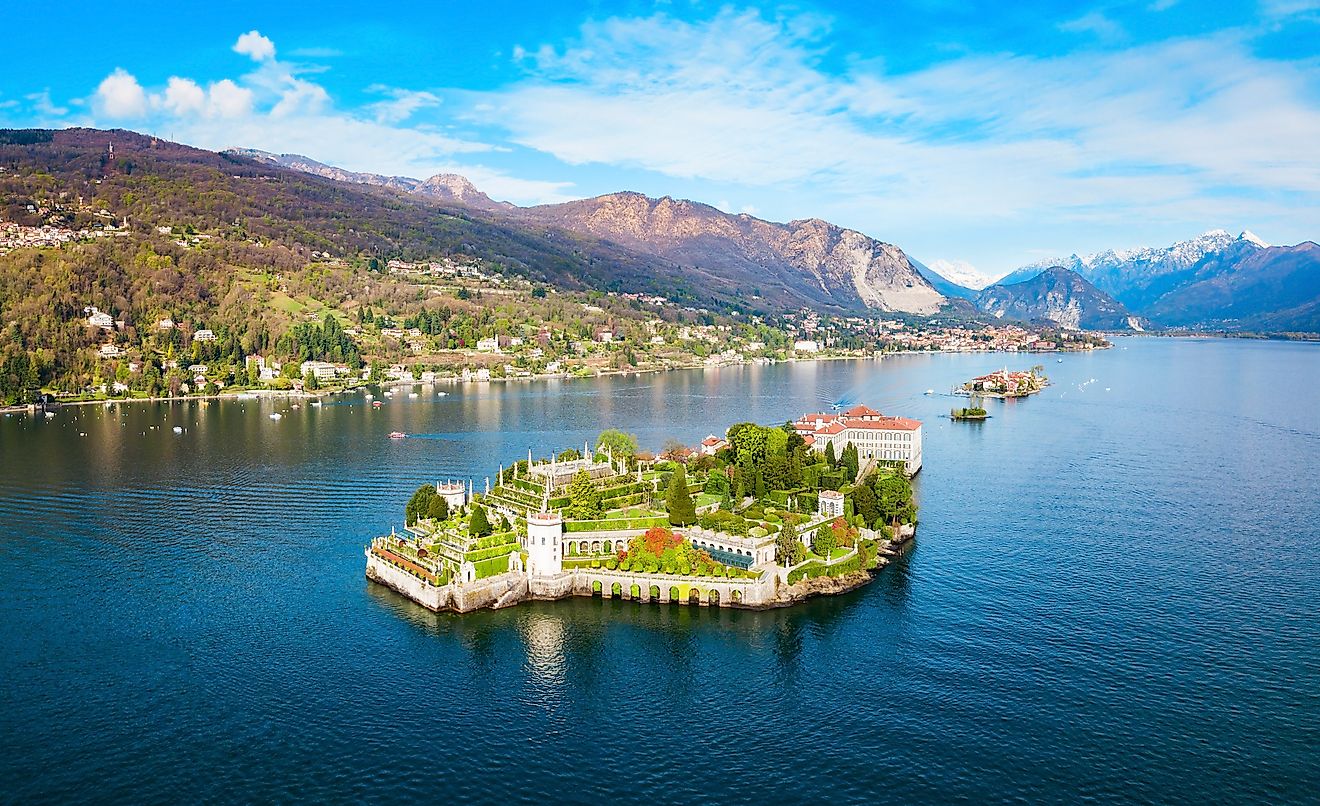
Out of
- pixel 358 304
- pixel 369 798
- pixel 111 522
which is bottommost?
pixel 369 798

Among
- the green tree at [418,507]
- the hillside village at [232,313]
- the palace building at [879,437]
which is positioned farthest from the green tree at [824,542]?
the hillside village at [232,313]

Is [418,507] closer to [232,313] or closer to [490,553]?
[490,553]

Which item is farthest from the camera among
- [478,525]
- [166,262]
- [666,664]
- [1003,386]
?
[166,262]

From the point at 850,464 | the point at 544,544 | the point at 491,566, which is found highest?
the point at 850,464

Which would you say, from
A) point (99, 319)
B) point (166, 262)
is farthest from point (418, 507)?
point (166, 262)

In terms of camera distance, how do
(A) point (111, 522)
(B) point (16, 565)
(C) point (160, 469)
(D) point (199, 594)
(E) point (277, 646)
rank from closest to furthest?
(E) point (277, 646) → (D) point (199, 594) → (B) point (16, 565) → (A) point (111, 522) → (C) point (160, 469)

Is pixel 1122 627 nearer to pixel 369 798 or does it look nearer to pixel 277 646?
pixel 369 798

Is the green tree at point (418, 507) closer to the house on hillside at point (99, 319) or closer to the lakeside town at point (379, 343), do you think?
the lakeside town at point (379, 343)

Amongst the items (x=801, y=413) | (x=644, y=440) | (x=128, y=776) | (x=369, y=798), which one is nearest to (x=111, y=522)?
(x=128, y=776)
